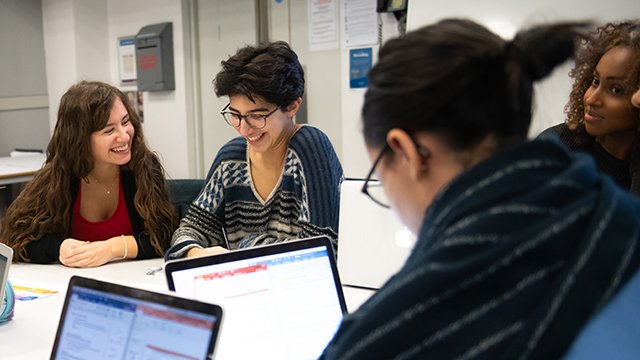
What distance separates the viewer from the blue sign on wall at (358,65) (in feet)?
11.5

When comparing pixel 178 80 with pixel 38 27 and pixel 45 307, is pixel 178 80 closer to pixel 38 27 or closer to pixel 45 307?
pixel 38 27

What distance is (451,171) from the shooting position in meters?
0.71

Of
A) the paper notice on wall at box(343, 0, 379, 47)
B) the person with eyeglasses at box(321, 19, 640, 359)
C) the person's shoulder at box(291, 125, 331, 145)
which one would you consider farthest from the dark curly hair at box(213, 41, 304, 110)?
the paper notice on wall at box(343, 0, 379, 47)

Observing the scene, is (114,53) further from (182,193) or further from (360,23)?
(182,193)

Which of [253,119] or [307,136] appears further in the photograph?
[307,136]

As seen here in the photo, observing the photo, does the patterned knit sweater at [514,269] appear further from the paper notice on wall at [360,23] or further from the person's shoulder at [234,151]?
the paper notice on wall at [360,23]

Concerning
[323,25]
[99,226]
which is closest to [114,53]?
[323,25]

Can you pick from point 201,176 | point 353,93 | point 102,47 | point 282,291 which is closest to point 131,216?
point 282,291

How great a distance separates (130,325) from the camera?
93 cm

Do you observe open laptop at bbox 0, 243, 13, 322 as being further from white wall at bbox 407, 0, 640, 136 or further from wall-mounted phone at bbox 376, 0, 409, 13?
wall-mounted phone at bbox 376, 0, 409, 13

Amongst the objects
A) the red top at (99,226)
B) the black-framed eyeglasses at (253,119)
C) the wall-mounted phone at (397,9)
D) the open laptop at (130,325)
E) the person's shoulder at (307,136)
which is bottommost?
the red top at (99,226)

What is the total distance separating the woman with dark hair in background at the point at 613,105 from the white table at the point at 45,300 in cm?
95

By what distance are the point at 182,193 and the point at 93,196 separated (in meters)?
0.35

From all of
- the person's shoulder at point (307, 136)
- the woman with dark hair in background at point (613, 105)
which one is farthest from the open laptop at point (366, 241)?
the woman with dark hair in background at point (613, 105)
